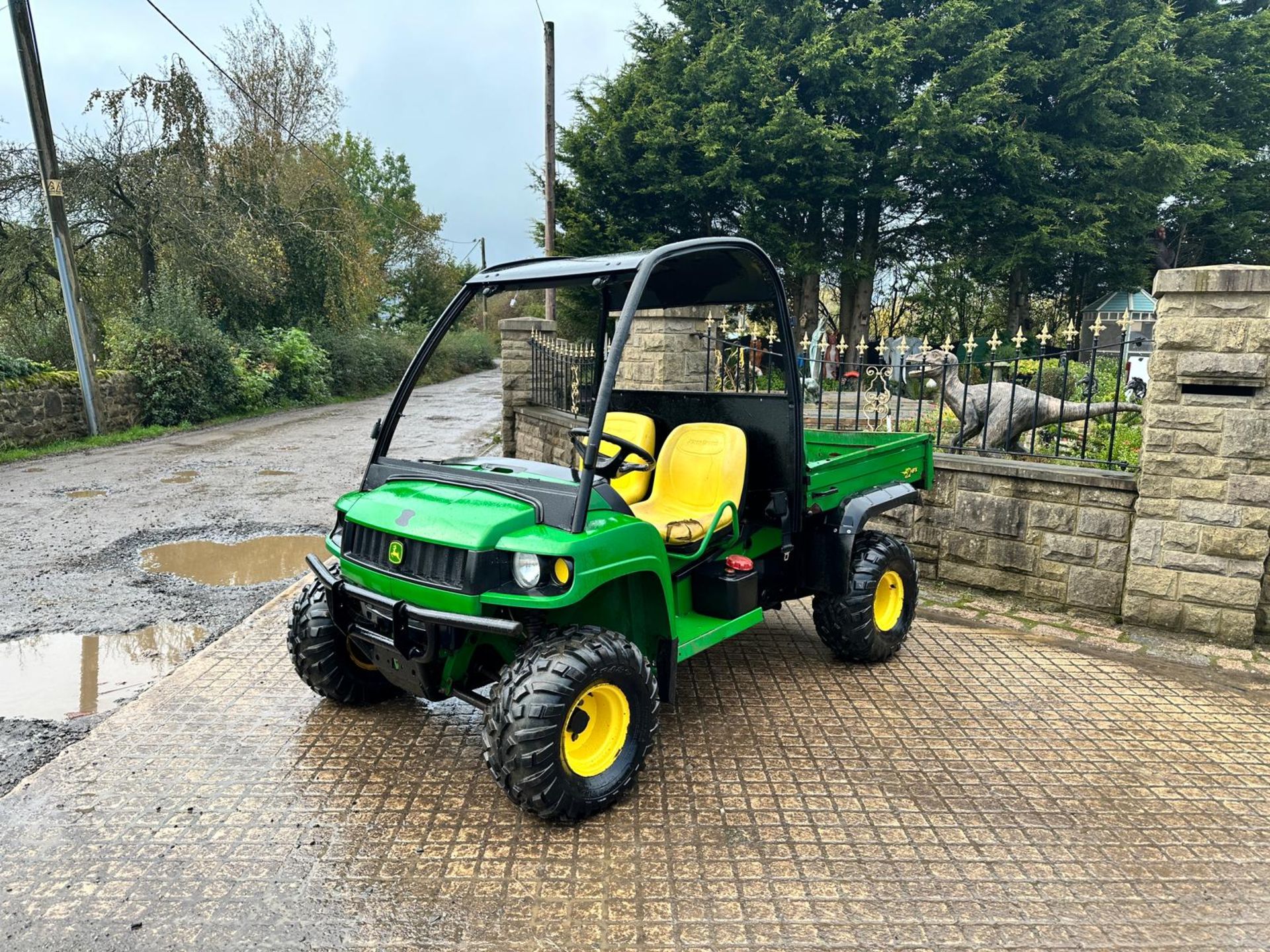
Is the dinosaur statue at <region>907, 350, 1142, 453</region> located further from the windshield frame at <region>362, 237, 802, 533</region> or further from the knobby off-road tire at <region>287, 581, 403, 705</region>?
the knobby off-road tire at <region>287, 581, 403, 705</region>

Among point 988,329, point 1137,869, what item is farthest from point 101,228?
point 988,329

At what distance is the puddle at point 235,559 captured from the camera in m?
6.28

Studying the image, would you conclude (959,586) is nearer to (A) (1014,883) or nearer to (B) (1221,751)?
(B) (1221,751)

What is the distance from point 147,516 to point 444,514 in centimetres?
643

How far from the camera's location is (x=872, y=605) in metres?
4.45

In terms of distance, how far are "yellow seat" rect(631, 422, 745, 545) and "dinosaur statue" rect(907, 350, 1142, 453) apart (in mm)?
2830

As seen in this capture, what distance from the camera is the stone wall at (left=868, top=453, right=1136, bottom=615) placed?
5348 millimetres

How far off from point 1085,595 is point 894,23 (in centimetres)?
1702

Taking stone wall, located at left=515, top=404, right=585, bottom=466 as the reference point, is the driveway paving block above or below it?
below

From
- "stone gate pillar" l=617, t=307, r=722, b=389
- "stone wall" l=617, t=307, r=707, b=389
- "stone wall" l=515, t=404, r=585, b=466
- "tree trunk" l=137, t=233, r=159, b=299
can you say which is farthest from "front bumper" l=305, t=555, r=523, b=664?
"tree trunk" l=137, t=233, r=159, b=299

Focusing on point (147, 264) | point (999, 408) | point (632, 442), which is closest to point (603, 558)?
point (632, 442)

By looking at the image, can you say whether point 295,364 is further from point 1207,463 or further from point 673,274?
point 1207,463

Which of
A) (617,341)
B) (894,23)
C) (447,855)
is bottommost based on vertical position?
(447,855)

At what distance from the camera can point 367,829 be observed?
3.04m
